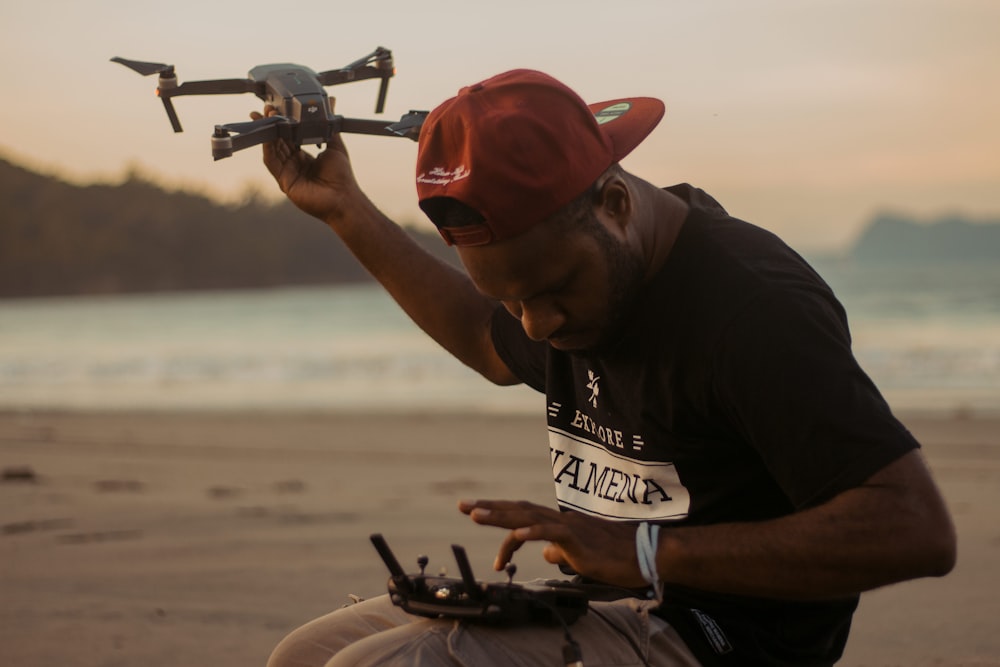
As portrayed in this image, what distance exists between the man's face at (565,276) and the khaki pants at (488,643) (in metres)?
0.53

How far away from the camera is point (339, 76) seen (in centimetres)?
301

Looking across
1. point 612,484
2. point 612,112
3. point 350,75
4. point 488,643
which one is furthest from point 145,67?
point 488,643

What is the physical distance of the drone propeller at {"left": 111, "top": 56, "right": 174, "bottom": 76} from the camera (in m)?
2.78

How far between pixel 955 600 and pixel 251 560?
297 centimetres

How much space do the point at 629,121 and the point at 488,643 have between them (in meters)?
1.00

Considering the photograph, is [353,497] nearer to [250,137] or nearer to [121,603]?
[121,603]

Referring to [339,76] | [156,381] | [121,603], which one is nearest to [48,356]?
[156,381]

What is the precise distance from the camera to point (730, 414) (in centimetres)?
204

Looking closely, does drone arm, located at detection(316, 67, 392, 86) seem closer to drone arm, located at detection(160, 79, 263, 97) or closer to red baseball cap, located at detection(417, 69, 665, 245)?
drone arm, located at detection(160, 79, 263, 97)

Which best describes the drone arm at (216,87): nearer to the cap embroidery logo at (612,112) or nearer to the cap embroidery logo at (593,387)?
the cap embroidery logo at (612,112)

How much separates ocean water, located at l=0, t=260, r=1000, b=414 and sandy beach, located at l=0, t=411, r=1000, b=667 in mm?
3282

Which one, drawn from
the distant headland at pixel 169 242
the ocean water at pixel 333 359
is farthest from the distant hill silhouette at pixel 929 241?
the ocean water at pixel 333 359

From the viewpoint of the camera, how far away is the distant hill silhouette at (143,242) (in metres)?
59.0

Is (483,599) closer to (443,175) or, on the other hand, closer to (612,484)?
(612,484)
